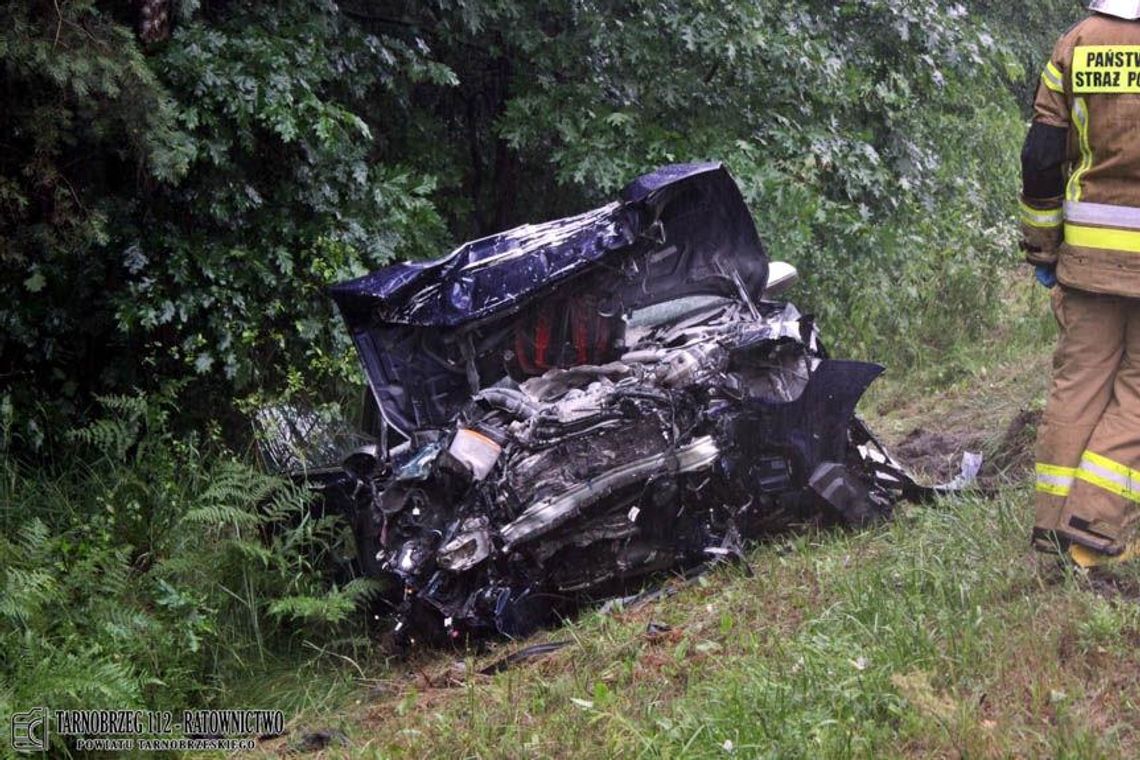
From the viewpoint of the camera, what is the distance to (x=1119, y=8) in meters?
3.75

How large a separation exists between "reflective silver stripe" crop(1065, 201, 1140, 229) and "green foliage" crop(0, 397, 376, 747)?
293 centimetres

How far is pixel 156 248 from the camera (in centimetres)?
576

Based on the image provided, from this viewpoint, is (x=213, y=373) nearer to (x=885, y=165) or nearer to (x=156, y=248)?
(x=156, y=248)

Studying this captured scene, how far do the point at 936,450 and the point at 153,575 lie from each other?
4.02 m

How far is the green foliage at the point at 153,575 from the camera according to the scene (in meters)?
4.07

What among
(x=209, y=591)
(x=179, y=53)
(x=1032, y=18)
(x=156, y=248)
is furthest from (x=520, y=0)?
(x=1032, y=18)

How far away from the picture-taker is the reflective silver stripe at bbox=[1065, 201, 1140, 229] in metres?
3.75

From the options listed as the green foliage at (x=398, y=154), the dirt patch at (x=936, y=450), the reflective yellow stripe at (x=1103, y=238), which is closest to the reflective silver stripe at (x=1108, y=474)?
the reflective yellow stripe at (x=1103, y=238)

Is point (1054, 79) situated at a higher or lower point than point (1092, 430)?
higher

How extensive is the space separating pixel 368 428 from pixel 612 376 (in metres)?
1.19

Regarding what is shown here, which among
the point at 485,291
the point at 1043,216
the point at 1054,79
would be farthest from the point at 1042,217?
the point at 485,291

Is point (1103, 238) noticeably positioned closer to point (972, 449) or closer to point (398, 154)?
point (972, 449)

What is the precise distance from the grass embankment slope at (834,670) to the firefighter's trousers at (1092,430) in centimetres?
18

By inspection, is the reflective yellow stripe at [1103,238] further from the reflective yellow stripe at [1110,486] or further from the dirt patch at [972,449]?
the dirt patch at [972,449]
